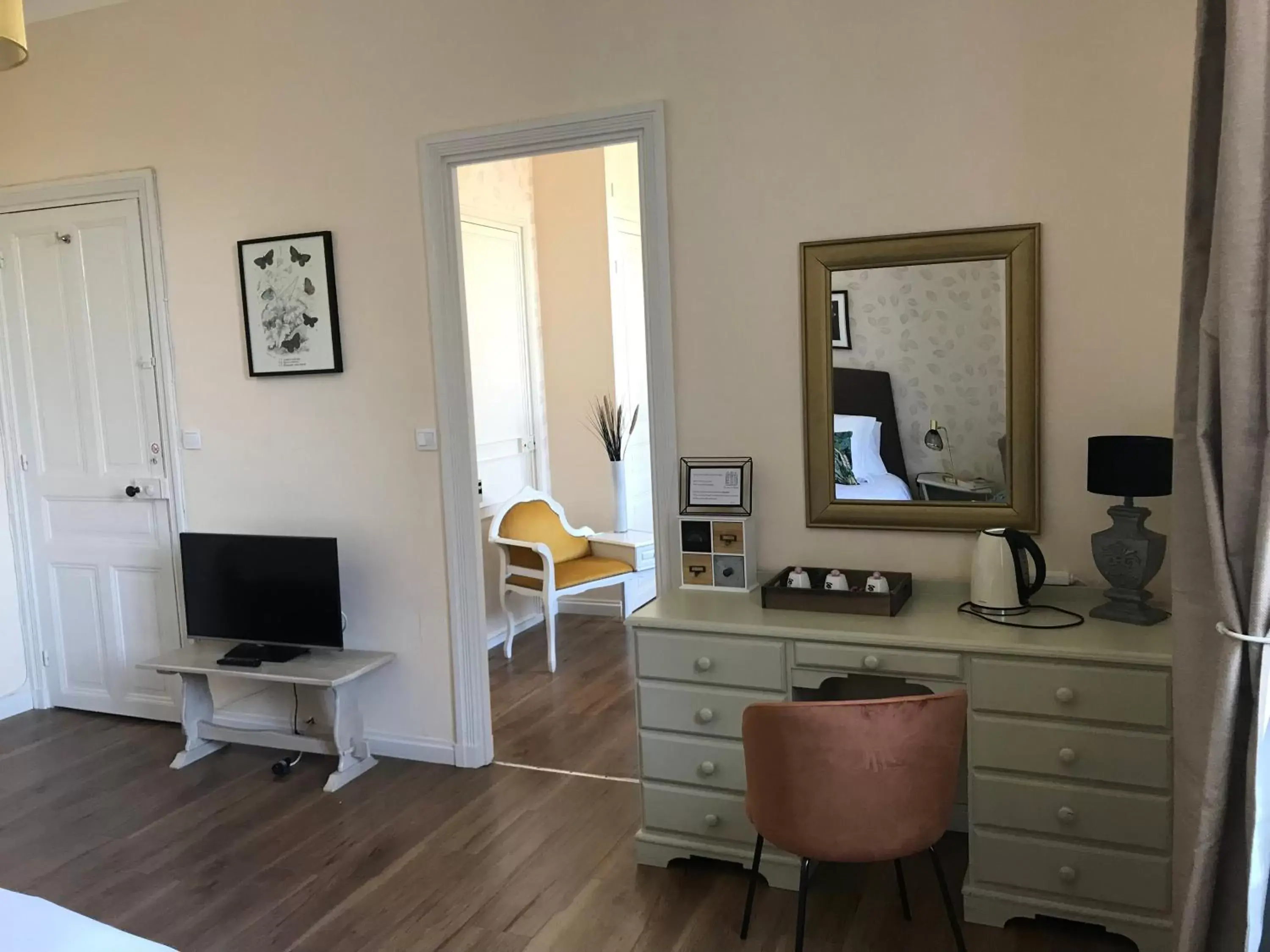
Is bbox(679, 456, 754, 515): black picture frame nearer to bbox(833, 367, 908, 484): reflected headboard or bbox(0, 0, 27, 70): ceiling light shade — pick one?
bbox(833, 367, 908, 484): reflected headboard

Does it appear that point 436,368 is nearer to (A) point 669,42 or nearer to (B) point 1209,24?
(A) point 669,42

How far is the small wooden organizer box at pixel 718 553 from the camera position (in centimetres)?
307

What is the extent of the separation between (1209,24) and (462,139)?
2.40m

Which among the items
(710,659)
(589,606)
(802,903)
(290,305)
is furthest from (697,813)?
(589,606)

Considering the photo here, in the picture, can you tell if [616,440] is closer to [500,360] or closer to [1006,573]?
[500,360]

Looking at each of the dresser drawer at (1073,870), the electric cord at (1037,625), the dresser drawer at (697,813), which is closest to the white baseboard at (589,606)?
the dresser drawer at (697,813)

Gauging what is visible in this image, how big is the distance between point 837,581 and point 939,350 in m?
0.77

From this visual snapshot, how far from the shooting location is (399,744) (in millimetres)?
3848

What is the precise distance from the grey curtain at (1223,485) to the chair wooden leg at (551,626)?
3323 millimetres

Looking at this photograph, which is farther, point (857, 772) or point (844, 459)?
point (844, 459)

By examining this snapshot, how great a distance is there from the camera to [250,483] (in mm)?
4000

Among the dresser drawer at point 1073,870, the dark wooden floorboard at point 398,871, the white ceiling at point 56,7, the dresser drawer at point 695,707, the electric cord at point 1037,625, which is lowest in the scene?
the dark wooden floorboard at point 398,871

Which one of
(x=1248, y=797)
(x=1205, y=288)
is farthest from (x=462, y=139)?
(x=1248, y=797)

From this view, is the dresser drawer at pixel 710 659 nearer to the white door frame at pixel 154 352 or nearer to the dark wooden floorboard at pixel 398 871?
the dark wooden floorboard at pixel 398 871
